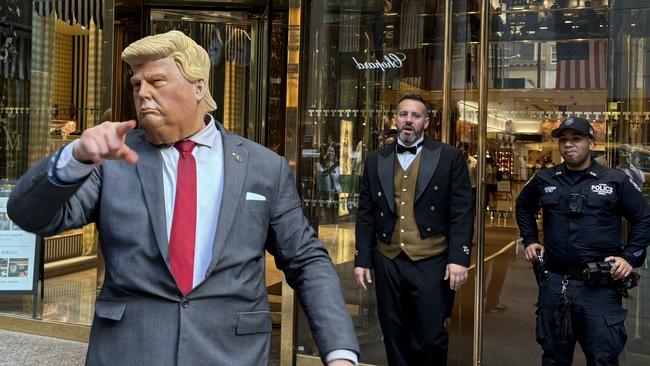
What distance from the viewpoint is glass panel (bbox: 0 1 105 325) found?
6.29 meters

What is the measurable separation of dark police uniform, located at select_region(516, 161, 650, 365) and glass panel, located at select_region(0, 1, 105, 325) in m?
3.88

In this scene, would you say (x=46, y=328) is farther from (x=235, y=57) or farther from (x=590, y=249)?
(x=590, y=249)

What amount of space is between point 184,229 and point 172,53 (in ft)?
1.45

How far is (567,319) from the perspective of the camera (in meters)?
3.90

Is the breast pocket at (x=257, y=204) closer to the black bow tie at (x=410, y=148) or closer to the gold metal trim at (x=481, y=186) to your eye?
the black bow tie at (x=410, y=148)

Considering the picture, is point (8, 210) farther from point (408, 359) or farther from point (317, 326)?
point (408, 359)

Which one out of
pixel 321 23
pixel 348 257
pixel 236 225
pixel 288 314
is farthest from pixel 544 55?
pixel 236 225

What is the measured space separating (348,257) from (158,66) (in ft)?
12.0

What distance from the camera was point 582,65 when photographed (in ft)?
15.9

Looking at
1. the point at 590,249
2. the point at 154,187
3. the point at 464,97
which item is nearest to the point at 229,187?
the point at 154,187

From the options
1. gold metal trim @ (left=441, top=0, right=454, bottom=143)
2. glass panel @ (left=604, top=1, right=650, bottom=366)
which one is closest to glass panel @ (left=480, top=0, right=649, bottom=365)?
glass panel @ (left=604, top=1, right=650, bottom=366)

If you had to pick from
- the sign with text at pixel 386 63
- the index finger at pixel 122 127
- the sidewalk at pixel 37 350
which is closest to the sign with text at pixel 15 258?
the sidewalk at pixel 37 350

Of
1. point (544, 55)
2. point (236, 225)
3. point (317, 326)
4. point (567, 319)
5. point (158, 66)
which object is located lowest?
point (567, 319)

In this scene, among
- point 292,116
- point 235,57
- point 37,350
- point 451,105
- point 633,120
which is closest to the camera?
point 633,120
